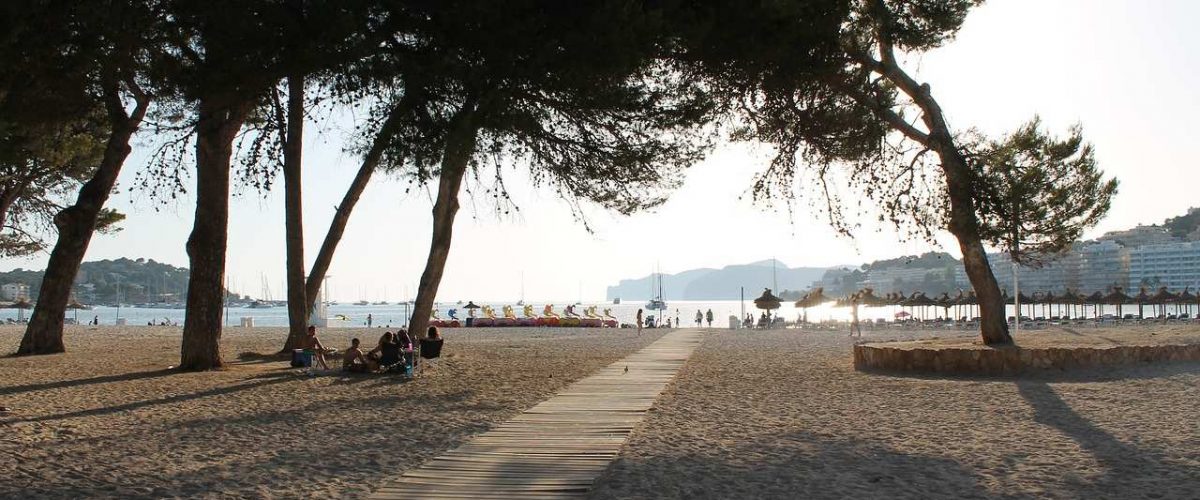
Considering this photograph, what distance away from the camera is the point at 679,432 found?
7.61 meters

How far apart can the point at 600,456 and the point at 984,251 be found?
31.4 ft

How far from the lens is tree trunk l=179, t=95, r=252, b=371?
13.1 meters

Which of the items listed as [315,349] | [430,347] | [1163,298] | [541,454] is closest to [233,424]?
[541,454]

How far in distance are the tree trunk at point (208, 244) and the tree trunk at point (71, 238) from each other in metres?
3.05

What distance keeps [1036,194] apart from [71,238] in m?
16.0

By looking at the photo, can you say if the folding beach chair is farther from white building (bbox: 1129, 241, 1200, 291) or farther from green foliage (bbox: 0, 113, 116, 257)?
white building (bbox: 1129, 241, 1200, 291)

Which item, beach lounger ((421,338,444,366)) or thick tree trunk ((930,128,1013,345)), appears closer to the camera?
thick tree trunk ((930,128,1013,345))

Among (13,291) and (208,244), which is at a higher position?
(13,291)

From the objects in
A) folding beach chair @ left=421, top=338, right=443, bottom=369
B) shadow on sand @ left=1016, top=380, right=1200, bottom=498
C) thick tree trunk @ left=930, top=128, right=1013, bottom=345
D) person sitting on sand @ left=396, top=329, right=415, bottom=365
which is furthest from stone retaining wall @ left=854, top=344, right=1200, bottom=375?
person sitting on sand @ left=396, top=329, right=415, bottom=365

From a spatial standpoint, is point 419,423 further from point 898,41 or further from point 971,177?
point 971,177

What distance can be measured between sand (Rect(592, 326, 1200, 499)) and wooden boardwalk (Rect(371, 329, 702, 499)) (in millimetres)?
221

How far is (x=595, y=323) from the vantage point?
4031 centimetres

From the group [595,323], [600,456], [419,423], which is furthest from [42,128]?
[595,323]

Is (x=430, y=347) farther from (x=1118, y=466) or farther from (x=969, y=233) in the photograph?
(x=1118, y=466)
